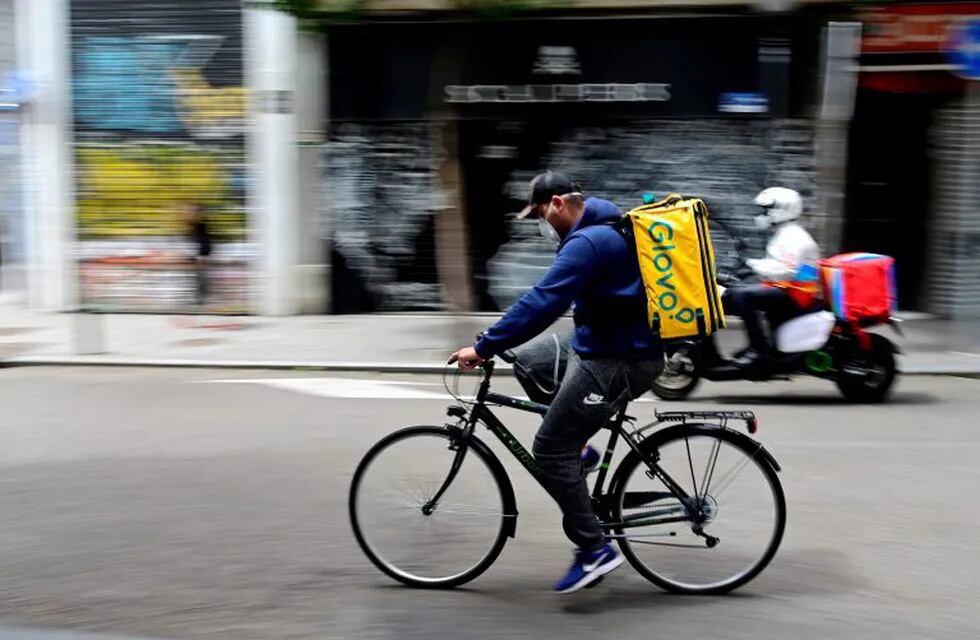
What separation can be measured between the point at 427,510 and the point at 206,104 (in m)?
11.0

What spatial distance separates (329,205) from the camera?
14.6 metres

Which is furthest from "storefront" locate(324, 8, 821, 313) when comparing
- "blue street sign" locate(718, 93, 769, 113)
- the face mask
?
the face mask

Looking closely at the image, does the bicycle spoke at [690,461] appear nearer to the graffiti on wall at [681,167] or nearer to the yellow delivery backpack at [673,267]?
the yellow delivery backpack at [673,267]

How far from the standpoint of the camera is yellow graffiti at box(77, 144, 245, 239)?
→ 1477cm

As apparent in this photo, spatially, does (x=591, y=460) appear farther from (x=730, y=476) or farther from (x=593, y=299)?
(x=593, y=299)

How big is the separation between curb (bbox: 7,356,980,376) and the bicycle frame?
5893 mm

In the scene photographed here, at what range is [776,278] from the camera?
8.94 metres

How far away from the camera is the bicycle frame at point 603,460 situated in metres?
4.68

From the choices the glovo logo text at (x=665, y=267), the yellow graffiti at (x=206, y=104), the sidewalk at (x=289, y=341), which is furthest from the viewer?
the yellow graffiti at (x=206, y=104)

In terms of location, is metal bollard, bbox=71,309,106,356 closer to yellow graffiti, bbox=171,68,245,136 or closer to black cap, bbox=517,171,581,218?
yellow graffiti, bbox=171,68,245,136

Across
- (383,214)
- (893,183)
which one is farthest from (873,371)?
(383,214)

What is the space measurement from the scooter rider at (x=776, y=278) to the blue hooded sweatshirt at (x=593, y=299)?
182 inches

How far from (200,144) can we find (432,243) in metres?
3.33

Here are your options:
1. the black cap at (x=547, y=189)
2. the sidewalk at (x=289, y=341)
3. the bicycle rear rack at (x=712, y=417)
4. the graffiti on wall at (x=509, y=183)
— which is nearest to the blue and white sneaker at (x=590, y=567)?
the bicycle rear rack at (x=712, y=417)
